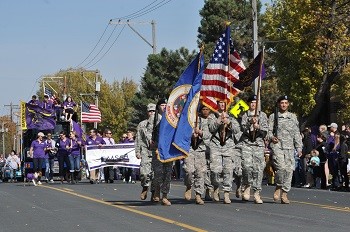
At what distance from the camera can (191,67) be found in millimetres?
19047

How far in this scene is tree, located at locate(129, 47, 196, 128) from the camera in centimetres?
7750

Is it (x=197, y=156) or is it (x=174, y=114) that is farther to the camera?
(x=197, y=156)

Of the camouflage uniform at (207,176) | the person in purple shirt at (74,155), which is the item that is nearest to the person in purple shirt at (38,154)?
the person in purple shirt at (74,155)

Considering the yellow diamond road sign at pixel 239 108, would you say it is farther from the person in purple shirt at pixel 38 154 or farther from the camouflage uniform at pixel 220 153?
the person in purple shirt at pixel 38 154

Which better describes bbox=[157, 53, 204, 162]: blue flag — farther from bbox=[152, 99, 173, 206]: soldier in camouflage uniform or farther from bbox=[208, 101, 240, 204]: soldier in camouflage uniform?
bbox=[208, 101, 240, 204]: soldier in camouflage uniform

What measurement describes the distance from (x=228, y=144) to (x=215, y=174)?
63cm

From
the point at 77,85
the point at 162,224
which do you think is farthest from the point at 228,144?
the point at 77,85

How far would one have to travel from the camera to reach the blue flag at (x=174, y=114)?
18.5 m

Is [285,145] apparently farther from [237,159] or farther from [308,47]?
[308,47]

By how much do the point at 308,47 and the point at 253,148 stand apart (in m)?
33.6

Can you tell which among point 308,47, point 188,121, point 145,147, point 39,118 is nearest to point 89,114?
point 308,47

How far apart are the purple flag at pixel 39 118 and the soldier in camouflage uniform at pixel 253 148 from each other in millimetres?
19732

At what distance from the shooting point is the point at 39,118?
38.0 m

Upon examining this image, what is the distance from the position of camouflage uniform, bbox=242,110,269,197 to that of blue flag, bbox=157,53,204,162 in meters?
1.22
